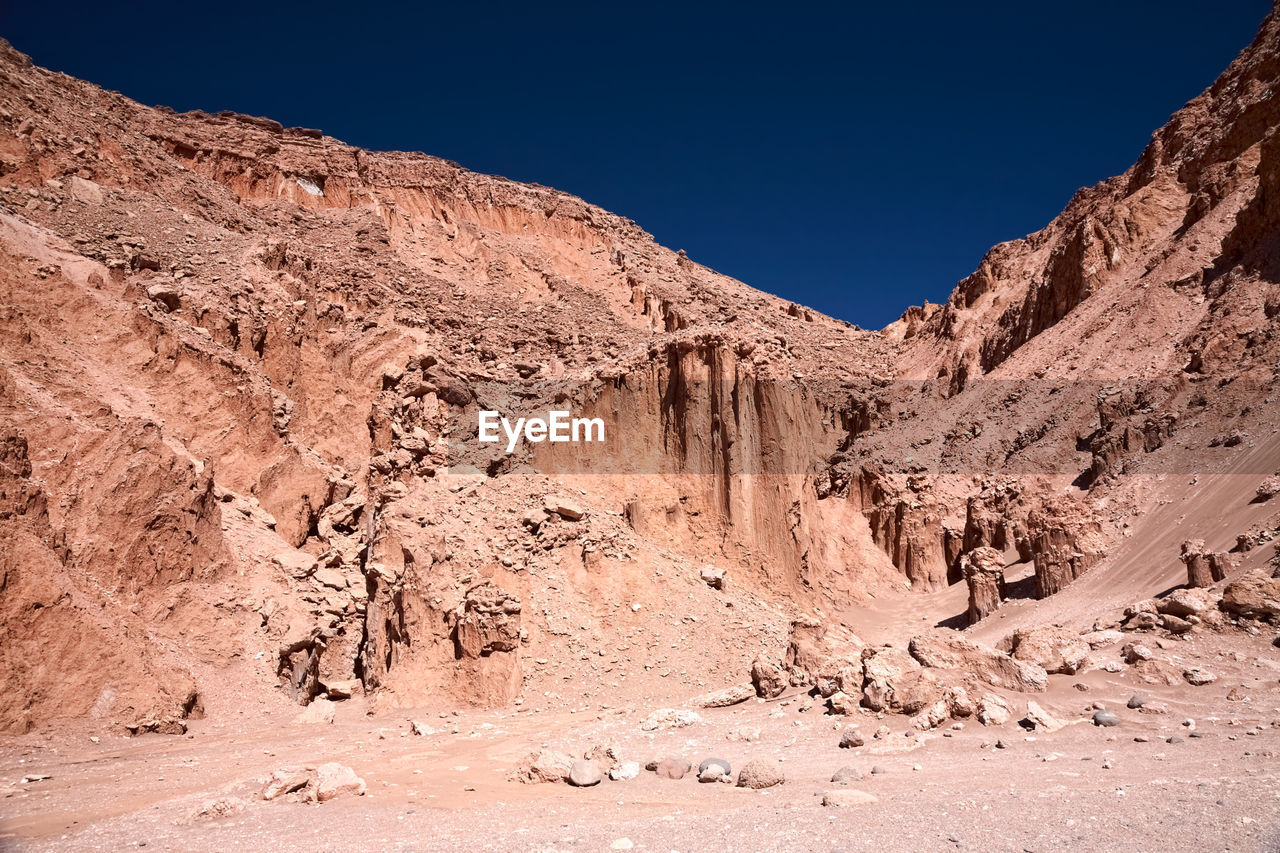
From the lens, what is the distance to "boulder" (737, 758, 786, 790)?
9.40m

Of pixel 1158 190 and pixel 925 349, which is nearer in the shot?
pixel 1158 190

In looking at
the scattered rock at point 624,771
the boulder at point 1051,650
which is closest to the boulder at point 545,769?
the scattered rock at point 624,771

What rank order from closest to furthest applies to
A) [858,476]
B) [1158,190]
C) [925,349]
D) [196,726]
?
1. [196,726]
2. [858,476]
3. [1158,190]
4. [925,349]

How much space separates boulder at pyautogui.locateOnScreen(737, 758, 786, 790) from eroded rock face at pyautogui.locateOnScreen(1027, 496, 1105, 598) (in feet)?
51.2

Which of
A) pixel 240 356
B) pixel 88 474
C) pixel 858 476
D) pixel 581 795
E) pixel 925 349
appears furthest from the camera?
pixel 925 349

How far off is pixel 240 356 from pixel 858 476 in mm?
22756

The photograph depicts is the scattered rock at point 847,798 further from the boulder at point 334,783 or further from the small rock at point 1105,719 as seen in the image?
the boulder at point 334,783

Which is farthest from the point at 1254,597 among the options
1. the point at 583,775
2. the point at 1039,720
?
the point at 583,775

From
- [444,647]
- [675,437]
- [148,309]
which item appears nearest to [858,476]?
[675,437]

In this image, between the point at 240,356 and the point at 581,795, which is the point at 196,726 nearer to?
the point at 581,795

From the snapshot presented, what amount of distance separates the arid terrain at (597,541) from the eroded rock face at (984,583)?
0.41 ft

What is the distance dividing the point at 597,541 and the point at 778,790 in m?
12.6

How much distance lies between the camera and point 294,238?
3581cm

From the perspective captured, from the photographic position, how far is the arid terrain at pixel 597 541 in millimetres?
9320
